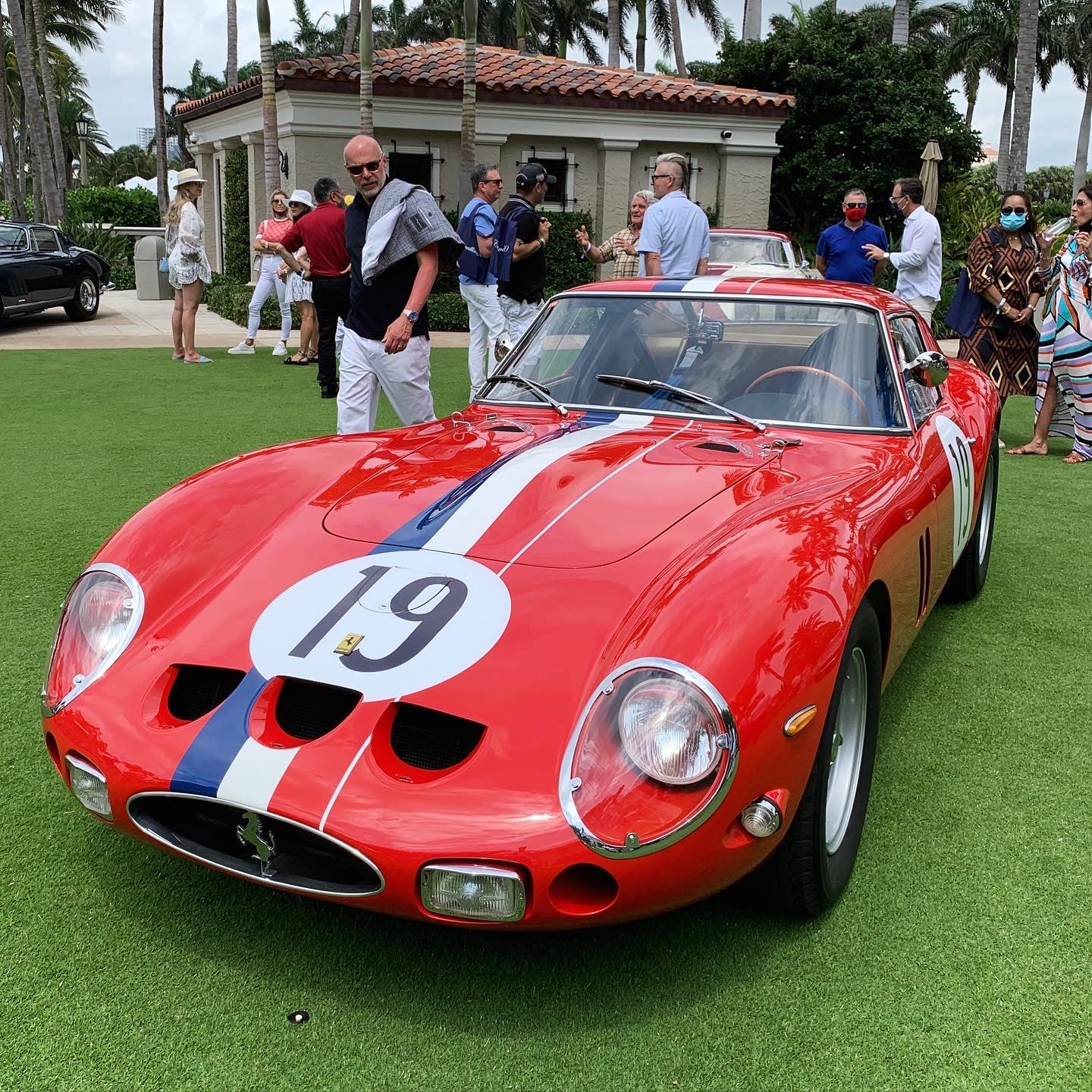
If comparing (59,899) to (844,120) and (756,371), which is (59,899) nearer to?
(756,371)

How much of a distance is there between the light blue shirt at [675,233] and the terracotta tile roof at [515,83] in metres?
11.2

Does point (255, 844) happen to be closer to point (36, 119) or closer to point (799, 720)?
point (799, 720)

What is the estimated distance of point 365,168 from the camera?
4867 millimetres

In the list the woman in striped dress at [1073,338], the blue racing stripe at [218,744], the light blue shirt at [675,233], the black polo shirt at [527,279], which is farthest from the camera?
the black polo shirt at [527,279]

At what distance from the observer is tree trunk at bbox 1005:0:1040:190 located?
89.4ft

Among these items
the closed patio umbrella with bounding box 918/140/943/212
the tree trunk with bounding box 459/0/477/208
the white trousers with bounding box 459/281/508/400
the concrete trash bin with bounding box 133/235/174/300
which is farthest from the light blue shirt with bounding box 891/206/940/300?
the concrete trash bin with bounding box 133/235/174/300

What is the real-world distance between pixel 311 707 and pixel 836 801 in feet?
4.00

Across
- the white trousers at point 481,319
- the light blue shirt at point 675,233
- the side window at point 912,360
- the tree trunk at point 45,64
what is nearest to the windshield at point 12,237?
the white trousers at point 481,319

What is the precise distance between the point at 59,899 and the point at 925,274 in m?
7.34

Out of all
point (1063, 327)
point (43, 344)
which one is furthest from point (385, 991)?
point (43, 344)

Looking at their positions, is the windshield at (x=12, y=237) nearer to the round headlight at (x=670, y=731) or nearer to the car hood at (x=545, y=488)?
the car hood at (x=545, y=488)

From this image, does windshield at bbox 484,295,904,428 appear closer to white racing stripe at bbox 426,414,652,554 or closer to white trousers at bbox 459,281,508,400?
white racing stripe at bbox 426,414,652,554

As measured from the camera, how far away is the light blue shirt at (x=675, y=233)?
22.3ft

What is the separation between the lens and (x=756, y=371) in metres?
3.53
